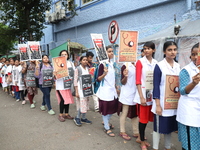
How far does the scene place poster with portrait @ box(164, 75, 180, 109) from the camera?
7.59ft

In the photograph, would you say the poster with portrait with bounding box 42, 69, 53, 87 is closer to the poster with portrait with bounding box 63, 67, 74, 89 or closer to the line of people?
the line of people

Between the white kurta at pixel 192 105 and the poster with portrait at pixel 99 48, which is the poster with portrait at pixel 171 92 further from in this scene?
the poster with portrait at pixel 99 48

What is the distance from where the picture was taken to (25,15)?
11273 mm

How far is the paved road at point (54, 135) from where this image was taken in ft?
10.4

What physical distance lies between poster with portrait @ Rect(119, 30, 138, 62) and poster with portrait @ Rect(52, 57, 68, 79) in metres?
1.85

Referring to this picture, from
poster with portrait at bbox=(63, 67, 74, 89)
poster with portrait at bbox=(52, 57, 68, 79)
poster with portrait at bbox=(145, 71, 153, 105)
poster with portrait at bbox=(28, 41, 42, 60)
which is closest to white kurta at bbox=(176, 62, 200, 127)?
poster with portrait at bbox=(145, 71, 153, 105)

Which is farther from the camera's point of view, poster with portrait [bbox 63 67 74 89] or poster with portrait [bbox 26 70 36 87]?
poster with portrait [bbox 26 70 36 87]

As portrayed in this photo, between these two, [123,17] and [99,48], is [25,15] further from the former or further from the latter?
[99,48]

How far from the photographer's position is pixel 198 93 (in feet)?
6.77

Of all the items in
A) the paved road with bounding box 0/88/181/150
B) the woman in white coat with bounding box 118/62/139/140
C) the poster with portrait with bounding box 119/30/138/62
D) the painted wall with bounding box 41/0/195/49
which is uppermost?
the painted wall with bounding box 41/0/195/49

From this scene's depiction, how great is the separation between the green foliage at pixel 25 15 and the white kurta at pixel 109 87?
946cm

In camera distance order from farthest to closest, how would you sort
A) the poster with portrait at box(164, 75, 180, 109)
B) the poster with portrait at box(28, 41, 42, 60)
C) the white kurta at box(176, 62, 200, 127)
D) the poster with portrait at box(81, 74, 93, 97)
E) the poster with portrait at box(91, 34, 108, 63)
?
the poster with portrait at box(28, 41, 42, 60) → the poster with portrait at box(81, 74, 93, 97) → the poster with portrait at box(91, 34, 108, 63) → the poster with portrait at box(164, 75, 180, 109) → the white kurta at box(176, 62, 200, 127)

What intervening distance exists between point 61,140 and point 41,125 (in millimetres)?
1047

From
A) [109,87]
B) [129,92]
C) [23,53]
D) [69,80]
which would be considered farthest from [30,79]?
[129,92]
